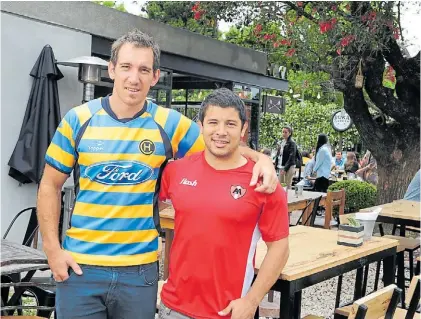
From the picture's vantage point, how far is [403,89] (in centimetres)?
966

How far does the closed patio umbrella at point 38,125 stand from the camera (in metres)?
6.33

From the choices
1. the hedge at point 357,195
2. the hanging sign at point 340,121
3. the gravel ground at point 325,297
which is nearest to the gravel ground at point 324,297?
the gravel ground at point 325,297

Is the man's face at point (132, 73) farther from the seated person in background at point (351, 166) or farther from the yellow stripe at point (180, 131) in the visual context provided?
the seated person in background at point (351, 166)

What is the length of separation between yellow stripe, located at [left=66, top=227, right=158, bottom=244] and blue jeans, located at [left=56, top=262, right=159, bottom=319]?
0.11 meters

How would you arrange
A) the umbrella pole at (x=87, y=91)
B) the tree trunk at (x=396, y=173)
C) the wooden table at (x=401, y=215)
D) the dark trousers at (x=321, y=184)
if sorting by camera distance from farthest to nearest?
1. the dark trousers at (x=321, y=184)
2. the tree trunk at (x=396, y=173)
3. the umbrella pole at (x=87, y=91)
4. the wooden table at (x=401, y=215)

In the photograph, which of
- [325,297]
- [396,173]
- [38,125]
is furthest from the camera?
[396,173]

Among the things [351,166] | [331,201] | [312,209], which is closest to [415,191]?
[331,201]

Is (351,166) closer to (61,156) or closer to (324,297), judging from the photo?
(324,297)

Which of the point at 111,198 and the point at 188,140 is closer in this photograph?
the point at 111,198

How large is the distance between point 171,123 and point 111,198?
0.42 m

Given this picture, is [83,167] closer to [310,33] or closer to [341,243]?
[341,243]

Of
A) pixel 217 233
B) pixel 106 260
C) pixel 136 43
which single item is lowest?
pixel 106 260

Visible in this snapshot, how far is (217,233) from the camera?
85.4 inches

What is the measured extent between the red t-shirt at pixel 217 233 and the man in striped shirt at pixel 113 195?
88mm
